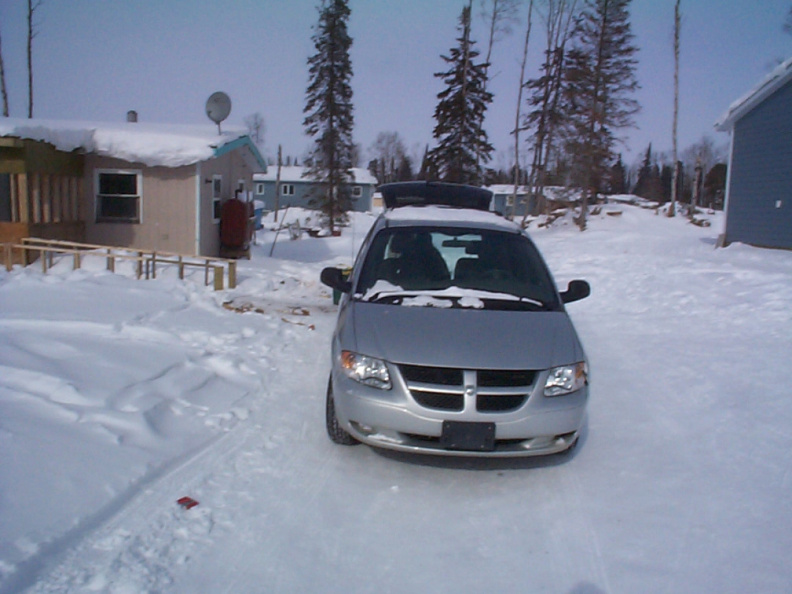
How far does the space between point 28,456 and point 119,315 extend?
4.14 metres

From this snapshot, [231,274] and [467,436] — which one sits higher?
[231,274]

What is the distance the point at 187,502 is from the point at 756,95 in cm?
1749

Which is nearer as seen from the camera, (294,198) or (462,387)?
(462,387)

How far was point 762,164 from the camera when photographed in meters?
16.5

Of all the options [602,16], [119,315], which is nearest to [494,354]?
[119,315]

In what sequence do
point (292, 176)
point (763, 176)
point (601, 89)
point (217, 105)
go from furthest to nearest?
point (292, 176) → point (601, 89) → point (763, 176) → point (217, 105)

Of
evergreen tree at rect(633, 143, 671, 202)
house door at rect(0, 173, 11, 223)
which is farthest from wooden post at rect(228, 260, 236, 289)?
evergreen tree at rect(633, 143, 671, 202)

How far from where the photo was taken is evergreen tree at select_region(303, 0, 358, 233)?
32.6 m

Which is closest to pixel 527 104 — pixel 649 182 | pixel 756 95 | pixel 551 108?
pixel 551 108

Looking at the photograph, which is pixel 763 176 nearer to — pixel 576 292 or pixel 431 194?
pixel 431 194

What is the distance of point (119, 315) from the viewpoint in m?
7.73

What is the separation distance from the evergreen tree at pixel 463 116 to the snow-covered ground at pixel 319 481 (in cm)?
2603

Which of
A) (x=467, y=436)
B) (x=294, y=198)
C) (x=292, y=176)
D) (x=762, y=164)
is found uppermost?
(x=292, y=176)

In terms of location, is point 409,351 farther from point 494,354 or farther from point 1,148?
point 1,148
